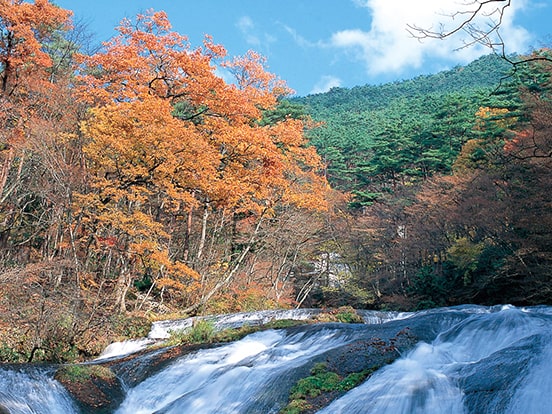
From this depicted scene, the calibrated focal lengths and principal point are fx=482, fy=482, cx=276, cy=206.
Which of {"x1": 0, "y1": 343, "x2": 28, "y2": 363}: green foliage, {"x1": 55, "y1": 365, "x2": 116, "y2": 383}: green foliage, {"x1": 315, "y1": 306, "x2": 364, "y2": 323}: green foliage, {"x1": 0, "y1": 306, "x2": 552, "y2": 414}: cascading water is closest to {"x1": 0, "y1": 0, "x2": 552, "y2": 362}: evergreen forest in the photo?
{"x1": 0, "y1": 343, "x2": 28, "y2": 363}: green foliage

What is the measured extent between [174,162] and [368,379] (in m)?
9.61

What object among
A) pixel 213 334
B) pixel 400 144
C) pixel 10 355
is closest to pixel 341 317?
pixel 213 334

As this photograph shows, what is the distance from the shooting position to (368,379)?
7.42 m

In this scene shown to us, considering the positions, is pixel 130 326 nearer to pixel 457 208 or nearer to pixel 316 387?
pixel 316 387

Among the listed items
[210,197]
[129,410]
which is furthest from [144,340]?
[210,197]

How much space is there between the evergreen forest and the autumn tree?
7cm

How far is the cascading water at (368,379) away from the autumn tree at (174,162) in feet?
17.9

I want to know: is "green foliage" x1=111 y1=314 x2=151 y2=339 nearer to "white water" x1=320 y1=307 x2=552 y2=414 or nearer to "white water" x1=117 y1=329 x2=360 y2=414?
"white water" x1=117 y1=329 x2=360 y2=414

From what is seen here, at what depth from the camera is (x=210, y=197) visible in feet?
60.2

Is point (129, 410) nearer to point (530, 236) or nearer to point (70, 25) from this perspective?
point (530, 236)

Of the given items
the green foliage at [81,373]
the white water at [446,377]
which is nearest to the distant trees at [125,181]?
the green foliage at [81,373]

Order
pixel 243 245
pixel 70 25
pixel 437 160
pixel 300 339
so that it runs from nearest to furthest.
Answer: pixel 300 339
pixel 70 25
pixel 243 245
pixel 437 160

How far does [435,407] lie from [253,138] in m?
13.5

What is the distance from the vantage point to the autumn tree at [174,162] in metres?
14.5
